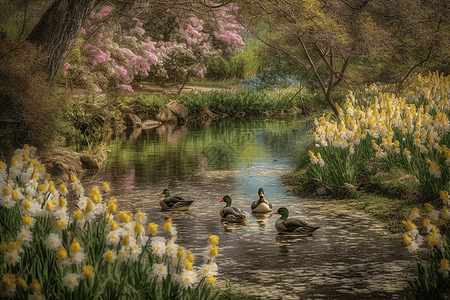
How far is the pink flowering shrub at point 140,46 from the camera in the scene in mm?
18220

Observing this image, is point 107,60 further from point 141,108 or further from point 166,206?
point 166,206

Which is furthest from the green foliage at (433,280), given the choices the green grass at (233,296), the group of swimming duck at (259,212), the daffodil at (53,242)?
the daffodil at (53,242)

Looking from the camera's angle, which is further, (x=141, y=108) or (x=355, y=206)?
(x=141, y=108)

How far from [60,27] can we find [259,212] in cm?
506

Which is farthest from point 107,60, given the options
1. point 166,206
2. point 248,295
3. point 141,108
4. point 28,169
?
point 248,295

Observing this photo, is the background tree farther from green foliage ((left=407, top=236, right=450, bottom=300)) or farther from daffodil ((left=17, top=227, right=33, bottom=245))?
daffodil ((left=17, top=227, right=33, bottom=245))

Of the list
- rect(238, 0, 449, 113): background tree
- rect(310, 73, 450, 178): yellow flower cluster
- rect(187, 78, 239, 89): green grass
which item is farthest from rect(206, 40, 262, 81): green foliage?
rect(310, 73, 450, 178): yellow flower cluster

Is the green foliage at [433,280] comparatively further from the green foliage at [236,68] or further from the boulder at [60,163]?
the green foliage at [236,68]

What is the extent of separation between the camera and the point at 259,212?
8258 millimetres

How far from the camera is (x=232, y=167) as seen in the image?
12562 millimetres

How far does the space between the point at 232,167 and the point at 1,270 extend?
357 inches

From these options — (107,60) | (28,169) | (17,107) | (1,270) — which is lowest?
(1,270)

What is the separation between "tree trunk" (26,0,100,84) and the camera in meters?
9.90

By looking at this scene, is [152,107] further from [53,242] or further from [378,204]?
[53,242]
